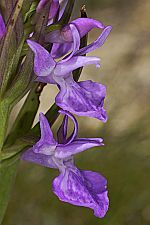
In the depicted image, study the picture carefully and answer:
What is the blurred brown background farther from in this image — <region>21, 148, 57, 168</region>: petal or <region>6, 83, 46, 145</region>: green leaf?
<region>21, 148, 57, 168</region>: petal

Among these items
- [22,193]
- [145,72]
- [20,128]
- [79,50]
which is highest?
[79,50]

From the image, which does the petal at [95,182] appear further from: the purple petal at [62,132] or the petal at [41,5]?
the petal at [41,5]

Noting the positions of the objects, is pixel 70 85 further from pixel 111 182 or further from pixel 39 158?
pixel 111 182

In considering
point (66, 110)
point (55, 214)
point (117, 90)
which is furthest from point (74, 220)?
point (66, 110)

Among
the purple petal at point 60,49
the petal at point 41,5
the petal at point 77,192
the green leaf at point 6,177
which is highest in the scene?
the petal at point 41,5

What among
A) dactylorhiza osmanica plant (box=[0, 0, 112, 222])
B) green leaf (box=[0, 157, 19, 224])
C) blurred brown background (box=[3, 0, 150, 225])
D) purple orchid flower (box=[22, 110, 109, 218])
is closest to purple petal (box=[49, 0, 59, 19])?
dactylorhiza osmanica plant (box=[0, 0, 112, 222])

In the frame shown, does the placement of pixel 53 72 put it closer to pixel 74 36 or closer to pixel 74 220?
pixel 74 36

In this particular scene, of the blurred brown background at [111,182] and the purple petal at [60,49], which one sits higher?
the purple petal at [60,49]

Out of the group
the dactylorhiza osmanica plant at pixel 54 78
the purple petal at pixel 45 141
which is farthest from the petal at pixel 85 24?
the purple petal at pixel 45 141
